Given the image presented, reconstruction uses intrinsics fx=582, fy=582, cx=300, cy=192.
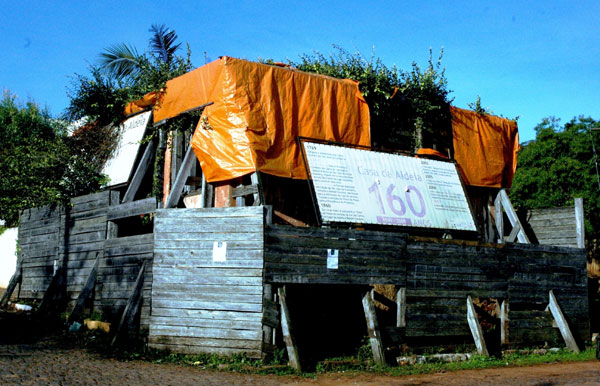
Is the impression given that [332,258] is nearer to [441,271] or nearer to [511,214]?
[441,271]

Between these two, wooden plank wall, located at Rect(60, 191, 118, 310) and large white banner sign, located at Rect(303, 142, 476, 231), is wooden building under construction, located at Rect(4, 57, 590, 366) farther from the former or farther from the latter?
large white banner sign, located at Rect(303, 142, 476, 231)

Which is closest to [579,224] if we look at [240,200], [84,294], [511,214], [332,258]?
[511,214]

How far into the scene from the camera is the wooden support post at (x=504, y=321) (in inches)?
469

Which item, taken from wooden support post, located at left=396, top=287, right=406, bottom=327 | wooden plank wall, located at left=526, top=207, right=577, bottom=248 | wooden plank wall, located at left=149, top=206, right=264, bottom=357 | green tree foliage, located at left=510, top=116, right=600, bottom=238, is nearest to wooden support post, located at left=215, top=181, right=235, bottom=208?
wooden plank wall, located at left=149, top=206, right=264, bottom=357

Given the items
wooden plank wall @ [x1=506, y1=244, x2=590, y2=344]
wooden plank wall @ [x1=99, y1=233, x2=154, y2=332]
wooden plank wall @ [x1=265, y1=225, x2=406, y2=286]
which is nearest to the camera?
wooden plank wall @ [x1=265, y1=225, x2=406, y2=286]

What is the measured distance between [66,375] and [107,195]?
5.55 m

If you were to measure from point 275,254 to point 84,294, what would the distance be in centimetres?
510

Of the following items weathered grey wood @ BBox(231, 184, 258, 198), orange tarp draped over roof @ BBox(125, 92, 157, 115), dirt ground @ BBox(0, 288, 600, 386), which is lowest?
dirt ground @ BBox(0, 288, 600, 386)

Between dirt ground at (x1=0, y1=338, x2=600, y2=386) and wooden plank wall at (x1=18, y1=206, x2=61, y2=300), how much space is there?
460 cm

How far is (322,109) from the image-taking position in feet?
40.6

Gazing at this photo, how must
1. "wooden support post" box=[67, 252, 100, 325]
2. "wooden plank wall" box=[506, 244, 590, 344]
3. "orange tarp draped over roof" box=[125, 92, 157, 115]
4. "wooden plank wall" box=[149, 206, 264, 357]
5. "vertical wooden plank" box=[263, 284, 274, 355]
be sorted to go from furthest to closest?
"orange tarp draped over roof" box=[125, 92, 157, 115], "wooden plank wall" box=[506, 244, 590, 344], "wooden support post" box=[67, 252, 100, 325], "wooden plank wall" box=[149, 206, 264, 357], "vertical wooden plank" box=[263, 284, 274, 355]

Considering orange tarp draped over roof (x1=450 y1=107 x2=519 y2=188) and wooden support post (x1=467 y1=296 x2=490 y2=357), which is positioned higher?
orange tarp draped over roof (x1=450 y1=107 x2=519 y2=188)

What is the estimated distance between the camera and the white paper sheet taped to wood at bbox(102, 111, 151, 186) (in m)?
13.9

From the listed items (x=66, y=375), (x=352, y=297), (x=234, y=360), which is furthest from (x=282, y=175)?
(x=66, y=375)
